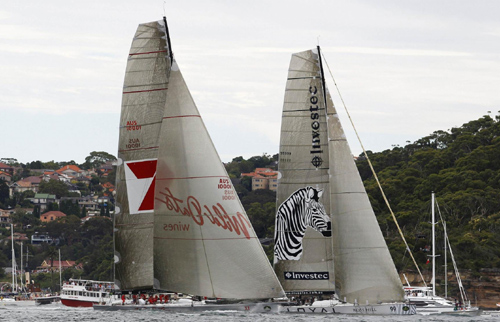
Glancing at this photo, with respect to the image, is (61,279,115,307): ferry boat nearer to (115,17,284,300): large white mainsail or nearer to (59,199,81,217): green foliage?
(115,17,284,300): large white mainsail

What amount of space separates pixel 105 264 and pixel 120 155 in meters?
75.1

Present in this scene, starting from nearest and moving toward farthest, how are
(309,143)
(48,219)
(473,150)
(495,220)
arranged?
(309,143), (495,220), (473,150), (48,219)

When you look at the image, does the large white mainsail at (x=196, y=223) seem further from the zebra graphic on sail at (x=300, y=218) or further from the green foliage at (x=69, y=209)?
the green foliage at (x=69, y=209)

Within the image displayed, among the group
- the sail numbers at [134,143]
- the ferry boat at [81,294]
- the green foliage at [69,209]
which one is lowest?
the ferry boat at [81,294]

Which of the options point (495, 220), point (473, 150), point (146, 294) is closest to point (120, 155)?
point (146, 294)

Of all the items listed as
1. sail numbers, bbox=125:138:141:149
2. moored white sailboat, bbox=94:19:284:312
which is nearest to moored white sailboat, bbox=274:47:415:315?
moored white sailboat, bbox=94:19:284:312

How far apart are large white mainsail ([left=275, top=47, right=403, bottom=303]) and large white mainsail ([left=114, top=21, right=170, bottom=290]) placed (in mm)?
6031

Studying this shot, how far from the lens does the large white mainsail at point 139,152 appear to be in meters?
38.0

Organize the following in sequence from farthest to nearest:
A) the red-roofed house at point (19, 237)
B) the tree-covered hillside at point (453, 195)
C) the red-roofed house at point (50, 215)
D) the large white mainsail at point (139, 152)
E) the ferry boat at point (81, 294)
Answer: the red-roofed house at point (50, 215) → the red-roofed house at point (19, 237) → the tree-covered hillside at point (453, 195) → the ferry boat at point (81, 294) → the large white mainsail at point (139, 152)

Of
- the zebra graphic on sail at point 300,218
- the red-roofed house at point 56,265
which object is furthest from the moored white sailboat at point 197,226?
the red-roofed house at point 56,265

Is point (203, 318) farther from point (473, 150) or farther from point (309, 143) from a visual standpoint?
point (473, 150)

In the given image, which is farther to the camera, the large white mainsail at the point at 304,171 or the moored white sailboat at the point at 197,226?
the large white mainsail at the point at 304,171

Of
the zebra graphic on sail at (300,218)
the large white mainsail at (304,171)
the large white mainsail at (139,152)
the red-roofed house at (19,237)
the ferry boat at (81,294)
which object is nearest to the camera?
the large white mainsail at (139,152)

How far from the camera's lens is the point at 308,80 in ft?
135
